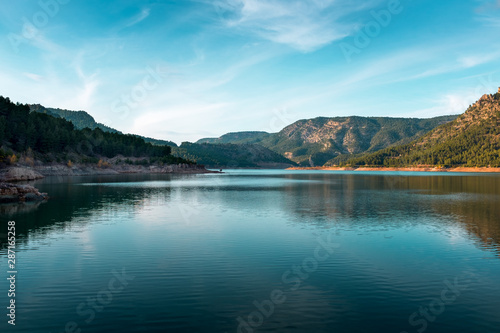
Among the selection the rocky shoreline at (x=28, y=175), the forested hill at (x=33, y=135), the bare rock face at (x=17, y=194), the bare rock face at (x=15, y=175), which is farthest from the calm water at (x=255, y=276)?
the forested hill at (x=33, y=135)

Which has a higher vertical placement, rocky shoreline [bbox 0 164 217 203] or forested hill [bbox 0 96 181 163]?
forested hill [bbox 0 96 181 163]

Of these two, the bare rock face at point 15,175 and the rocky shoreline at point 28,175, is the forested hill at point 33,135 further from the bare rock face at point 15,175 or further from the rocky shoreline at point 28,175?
the bare rock face at point 15,175

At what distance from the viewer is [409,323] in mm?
13883

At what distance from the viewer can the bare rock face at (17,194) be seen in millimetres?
55666

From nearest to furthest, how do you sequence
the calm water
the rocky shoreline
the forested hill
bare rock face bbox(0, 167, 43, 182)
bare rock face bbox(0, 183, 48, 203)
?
the calm water < bare rock face bbox(0, 183, 48, 203) < the rocky shoreline < bare rock face bbox(0, 167, 43, 182) < the forested hill

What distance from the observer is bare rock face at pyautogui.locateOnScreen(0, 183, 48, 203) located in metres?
55.7

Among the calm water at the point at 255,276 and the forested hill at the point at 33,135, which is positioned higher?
the forested hill at the point at 33,135

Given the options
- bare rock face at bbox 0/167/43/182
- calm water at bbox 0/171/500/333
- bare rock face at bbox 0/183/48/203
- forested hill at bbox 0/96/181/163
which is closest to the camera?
calm water at bbox 0/171/500/333

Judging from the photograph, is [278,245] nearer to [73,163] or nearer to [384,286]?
[384,286]

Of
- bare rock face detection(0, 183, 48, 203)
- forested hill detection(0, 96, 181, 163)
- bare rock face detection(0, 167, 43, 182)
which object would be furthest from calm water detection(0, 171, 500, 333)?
forested hill detection(0, 96, 181, 163)

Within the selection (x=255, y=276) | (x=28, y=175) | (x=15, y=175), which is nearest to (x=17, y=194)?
(x=255, y=276)

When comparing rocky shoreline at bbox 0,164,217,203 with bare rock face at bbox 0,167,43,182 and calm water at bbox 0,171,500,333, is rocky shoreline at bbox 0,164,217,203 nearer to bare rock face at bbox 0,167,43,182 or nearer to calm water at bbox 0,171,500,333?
bare rock face at bbox 0,167,43,182

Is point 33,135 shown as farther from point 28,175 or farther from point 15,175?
point 15,175

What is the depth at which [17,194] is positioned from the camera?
57.3 metres
